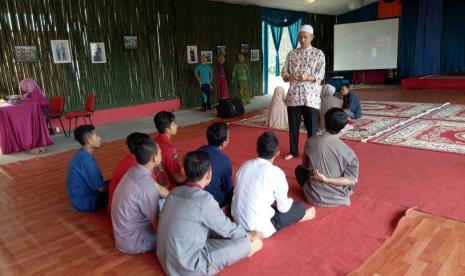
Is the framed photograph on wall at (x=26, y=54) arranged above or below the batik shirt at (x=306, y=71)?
above

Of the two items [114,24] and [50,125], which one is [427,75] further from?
[50,125]

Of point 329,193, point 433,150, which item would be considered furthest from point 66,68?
point 433,150

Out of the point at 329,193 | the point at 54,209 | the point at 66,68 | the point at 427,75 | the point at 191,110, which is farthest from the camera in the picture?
the point at 427,75

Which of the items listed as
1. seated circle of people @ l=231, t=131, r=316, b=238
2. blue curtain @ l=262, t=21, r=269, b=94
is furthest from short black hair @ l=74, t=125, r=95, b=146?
blue curtain @ l=262, t=21, r=269, b=94

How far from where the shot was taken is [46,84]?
21.2 ft

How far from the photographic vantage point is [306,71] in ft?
12.1

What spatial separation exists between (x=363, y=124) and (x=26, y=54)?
6.19 metres

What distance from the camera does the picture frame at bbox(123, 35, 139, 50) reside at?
24.9 feet

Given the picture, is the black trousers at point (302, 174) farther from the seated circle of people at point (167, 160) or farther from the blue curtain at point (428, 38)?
the blue curtain at point (428, 38)

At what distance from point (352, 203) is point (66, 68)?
245 inches

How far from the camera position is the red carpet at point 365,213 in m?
2.02

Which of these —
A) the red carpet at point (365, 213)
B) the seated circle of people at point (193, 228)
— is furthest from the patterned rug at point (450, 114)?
the seated circle of people at point (193, 228)

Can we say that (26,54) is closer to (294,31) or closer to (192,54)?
(192,54)

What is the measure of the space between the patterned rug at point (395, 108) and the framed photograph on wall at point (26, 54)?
649cm
